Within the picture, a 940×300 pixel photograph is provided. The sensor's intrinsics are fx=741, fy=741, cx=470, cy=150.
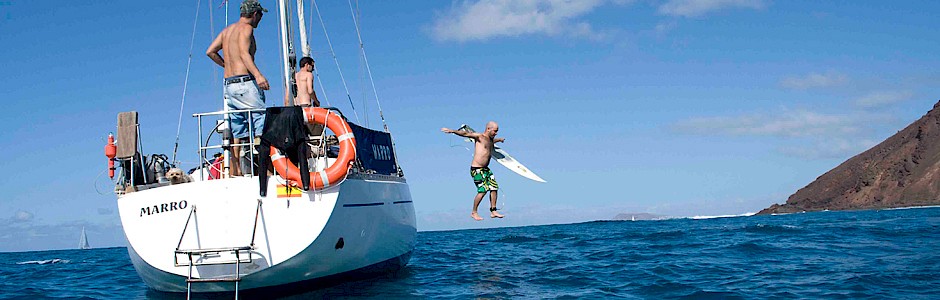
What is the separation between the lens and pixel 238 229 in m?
8.39

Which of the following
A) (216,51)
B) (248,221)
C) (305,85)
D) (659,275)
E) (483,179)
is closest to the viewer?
(248,221)

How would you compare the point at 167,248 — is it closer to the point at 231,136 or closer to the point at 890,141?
the point at 231,136

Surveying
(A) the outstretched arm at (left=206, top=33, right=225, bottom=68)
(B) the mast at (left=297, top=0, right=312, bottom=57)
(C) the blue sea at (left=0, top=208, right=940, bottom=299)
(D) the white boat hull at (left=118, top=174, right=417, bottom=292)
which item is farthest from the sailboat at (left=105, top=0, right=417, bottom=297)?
(B) the mast at (left=297, top=0, right=312, bottom=57)

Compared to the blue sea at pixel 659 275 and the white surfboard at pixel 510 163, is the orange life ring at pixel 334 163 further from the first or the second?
the white surfboard at pixel 510 163

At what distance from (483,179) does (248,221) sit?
451 centimetres

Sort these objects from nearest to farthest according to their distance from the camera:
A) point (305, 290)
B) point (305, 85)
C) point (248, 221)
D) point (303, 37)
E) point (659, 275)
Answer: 1. point (248, 221)
2. point (305, 290)
3. point (659, 275)
4. point (305, 85)
5. point (303, 37)

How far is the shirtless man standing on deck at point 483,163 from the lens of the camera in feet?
39.1

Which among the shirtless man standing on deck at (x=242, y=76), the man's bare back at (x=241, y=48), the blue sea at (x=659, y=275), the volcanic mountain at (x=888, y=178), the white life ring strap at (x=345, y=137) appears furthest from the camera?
the volcanic mountain at (x=888, y=178)

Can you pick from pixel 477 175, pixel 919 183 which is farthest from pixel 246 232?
pixel 919 183

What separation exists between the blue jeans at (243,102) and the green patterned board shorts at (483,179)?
3.80 m

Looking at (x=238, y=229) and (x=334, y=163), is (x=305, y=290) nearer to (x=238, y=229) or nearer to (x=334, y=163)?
(x=238, y=229)

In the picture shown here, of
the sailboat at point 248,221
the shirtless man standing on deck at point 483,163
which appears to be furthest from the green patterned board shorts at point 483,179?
the sailboat at point 248,221

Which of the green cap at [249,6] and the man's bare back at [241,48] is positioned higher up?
the green cap at [249,6]

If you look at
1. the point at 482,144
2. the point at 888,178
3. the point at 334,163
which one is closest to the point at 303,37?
the point at 482,144
